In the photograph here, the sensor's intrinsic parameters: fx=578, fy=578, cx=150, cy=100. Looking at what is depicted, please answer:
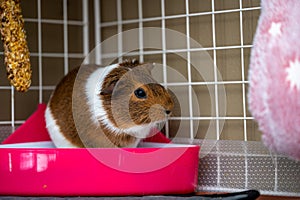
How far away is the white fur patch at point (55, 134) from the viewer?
1.39 meters

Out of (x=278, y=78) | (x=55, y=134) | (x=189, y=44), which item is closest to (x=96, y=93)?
(x=55, y=134)

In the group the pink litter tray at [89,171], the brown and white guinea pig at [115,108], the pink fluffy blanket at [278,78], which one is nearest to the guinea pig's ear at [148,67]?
the brown and white guinea pig at [115,108]

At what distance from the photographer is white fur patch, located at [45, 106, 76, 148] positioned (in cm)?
139

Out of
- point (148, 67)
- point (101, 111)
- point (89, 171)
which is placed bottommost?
point (89, 171)

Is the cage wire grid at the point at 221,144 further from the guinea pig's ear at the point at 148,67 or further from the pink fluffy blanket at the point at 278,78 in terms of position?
the pink fluffy blanket at the point at 278,78

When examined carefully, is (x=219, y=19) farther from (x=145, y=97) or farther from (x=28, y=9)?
(x=28, y=9)

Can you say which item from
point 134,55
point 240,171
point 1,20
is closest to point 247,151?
point 240,171

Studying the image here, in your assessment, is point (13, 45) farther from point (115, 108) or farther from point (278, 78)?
point (278, 78)

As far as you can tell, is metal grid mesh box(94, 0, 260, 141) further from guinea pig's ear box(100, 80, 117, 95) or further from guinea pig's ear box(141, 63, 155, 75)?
guinea pig's ear box(100, 80, 117, 95)

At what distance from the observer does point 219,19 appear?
1.42m

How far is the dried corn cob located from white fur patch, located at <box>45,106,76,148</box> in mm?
162

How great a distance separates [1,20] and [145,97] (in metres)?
0.36

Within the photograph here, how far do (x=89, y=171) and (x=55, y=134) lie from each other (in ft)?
0.84

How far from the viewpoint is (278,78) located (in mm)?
667
